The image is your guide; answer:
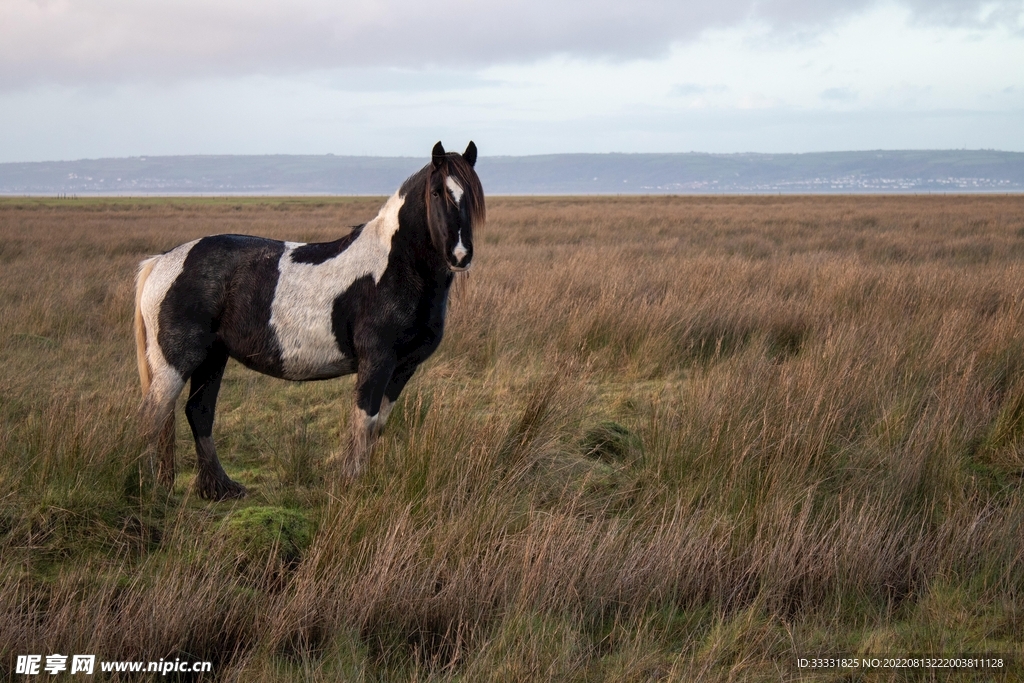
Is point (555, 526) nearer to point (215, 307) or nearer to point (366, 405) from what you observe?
point (366, 405)

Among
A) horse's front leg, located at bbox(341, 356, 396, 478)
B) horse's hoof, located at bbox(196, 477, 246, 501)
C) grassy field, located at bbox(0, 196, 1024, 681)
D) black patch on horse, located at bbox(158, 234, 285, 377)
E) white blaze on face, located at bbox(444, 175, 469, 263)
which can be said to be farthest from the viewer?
horse's hoof, located at bbox(196, 477, 246, 501)

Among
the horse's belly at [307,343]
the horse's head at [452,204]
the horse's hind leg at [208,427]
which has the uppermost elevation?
the horse's head at [452,204]

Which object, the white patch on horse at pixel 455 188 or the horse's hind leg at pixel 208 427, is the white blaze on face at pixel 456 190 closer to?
the white patch on horse at pixel 455 188

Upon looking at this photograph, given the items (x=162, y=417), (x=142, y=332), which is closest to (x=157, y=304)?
(x=142, y=332)

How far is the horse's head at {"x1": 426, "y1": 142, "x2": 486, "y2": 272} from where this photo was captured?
3744 mm

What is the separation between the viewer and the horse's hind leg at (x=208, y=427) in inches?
170

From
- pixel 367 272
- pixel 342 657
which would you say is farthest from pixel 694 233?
pixel 342 657

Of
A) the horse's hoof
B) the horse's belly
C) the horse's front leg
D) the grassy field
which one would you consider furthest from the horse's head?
the horse's hoof

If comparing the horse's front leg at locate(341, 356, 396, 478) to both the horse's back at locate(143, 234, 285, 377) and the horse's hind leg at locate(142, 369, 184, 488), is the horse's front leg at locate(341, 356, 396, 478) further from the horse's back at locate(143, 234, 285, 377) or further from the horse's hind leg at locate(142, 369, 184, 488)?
the horse's hind leg at locate(142, 369, 184, 488)

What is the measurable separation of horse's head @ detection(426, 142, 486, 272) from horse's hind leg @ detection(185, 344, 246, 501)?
149 cm

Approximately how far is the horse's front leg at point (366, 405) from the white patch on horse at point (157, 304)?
3.33 feet

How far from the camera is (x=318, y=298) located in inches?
162

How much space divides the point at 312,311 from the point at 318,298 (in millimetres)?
76

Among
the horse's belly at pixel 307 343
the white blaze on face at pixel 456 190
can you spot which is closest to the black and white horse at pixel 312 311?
the horse's belly at pixel 307 343
